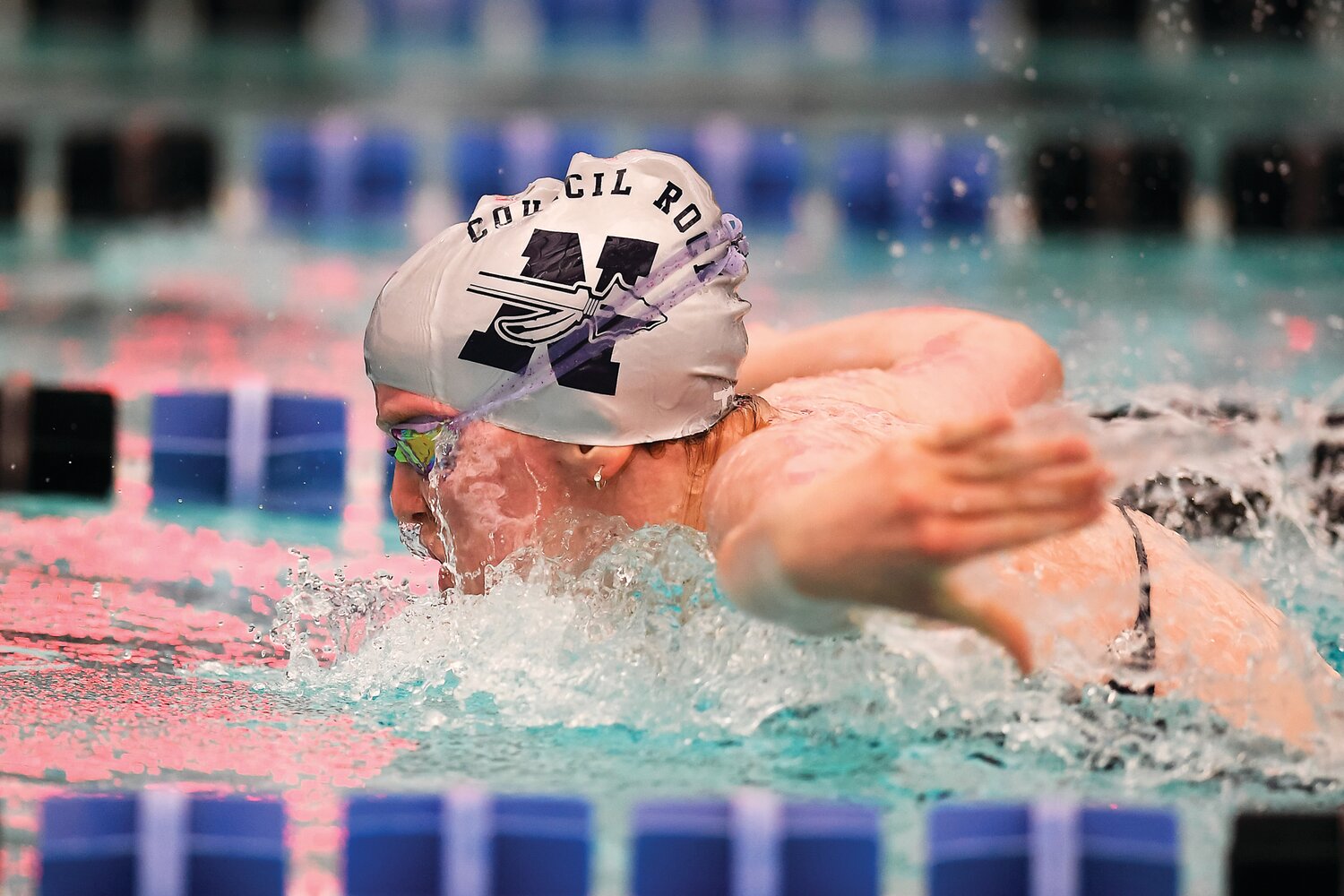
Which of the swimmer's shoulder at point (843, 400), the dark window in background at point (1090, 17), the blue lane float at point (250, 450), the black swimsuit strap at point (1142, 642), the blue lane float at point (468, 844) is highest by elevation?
the dark window in background at point (1090, 17)

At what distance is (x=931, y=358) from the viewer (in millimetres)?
2088

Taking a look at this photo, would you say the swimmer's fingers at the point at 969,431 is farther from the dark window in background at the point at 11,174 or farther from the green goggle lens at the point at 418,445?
the dark window in background at the point at 11,174

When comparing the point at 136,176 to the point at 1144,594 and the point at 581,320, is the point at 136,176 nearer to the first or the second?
the point at 581,320

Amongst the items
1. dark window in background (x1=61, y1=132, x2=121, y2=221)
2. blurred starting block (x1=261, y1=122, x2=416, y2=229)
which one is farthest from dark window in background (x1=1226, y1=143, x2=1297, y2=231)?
dark window in background (x1=61, y1=132, x2=121, y2=221)

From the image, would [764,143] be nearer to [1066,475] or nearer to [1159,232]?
[1159,232]

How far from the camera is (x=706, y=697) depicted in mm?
1735

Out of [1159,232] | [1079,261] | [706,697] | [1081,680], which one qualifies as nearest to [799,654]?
[706,697]

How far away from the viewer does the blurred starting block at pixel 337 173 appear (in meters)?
6.74

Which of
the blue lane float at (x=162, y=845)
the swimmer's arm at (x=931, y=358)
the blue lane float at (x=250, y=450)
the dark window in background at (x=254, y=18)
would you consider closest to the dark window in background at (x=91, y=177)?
the dark window in background at (x=254, y=18)

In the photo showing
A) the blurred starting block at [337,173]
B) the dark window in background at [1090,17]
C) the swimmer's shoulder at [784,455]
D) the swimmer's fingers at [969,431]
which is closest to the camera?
the swimmer's fingers at [969,431]

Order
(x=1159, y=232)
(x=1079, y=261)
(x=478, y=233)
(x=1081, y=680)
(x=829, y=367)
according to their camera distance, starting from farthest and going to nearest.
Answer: (x=1159, y=232) < (x=1079, y=261) < (x=829, y=367) < (x=478, y=233) < (x=1081, y=680)

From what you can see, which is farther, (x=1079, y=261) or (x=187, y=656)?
(x=1079, y=261)

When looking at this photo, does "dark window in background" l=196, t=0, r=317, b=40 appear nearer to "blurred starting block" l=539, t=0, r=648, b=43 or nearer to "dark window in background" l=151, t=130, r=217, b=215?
"blurred starting block" l=539, t=0, r=648, b=43

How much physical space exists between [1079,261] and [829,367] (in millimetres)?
4152
